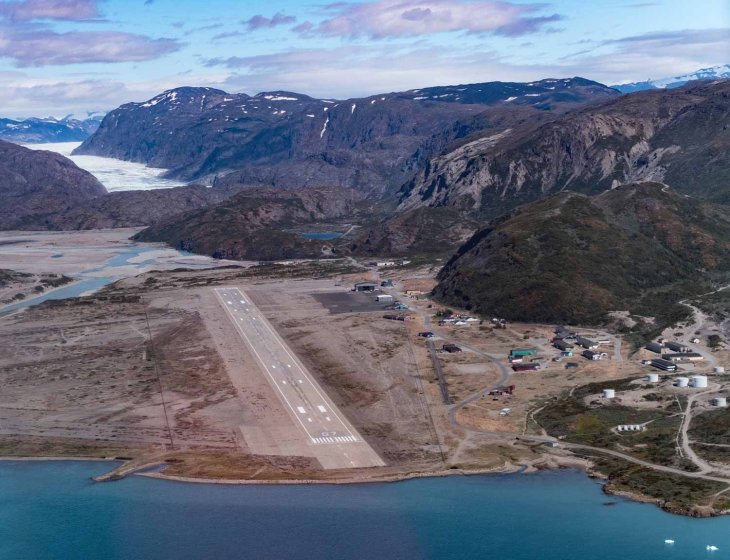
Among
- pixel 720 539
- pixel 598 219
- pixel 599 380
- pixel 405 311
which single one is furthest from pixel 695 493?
pixel 598 219

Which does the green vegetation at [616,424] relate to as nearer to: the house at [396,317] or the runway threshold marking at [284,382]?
the runway threshold marking at [284,382]

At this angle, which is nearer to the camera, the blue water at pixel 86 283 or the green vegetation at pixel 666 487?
the green vegetation at pixel 666 487

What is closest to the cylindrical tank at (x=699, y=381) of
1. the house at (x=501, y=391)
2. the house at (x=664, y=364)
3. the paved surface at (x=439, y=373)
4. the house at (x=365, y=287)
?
the house at (x=664, y=364)

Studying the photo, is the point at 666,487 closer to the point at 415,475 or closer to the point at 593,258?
the point at 415,475

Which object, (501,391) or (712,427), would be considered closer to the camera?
(712,427)

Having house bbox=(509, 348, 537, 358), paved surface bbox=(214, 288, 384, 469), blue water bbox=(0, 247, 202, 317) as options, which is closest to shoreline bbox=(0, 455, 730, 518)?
paved surface bbox=(214, 288, 384, 469)

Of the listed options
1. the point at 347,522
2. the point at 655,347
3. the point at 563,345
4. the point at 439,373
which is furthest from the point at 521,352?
the point at 347,522
